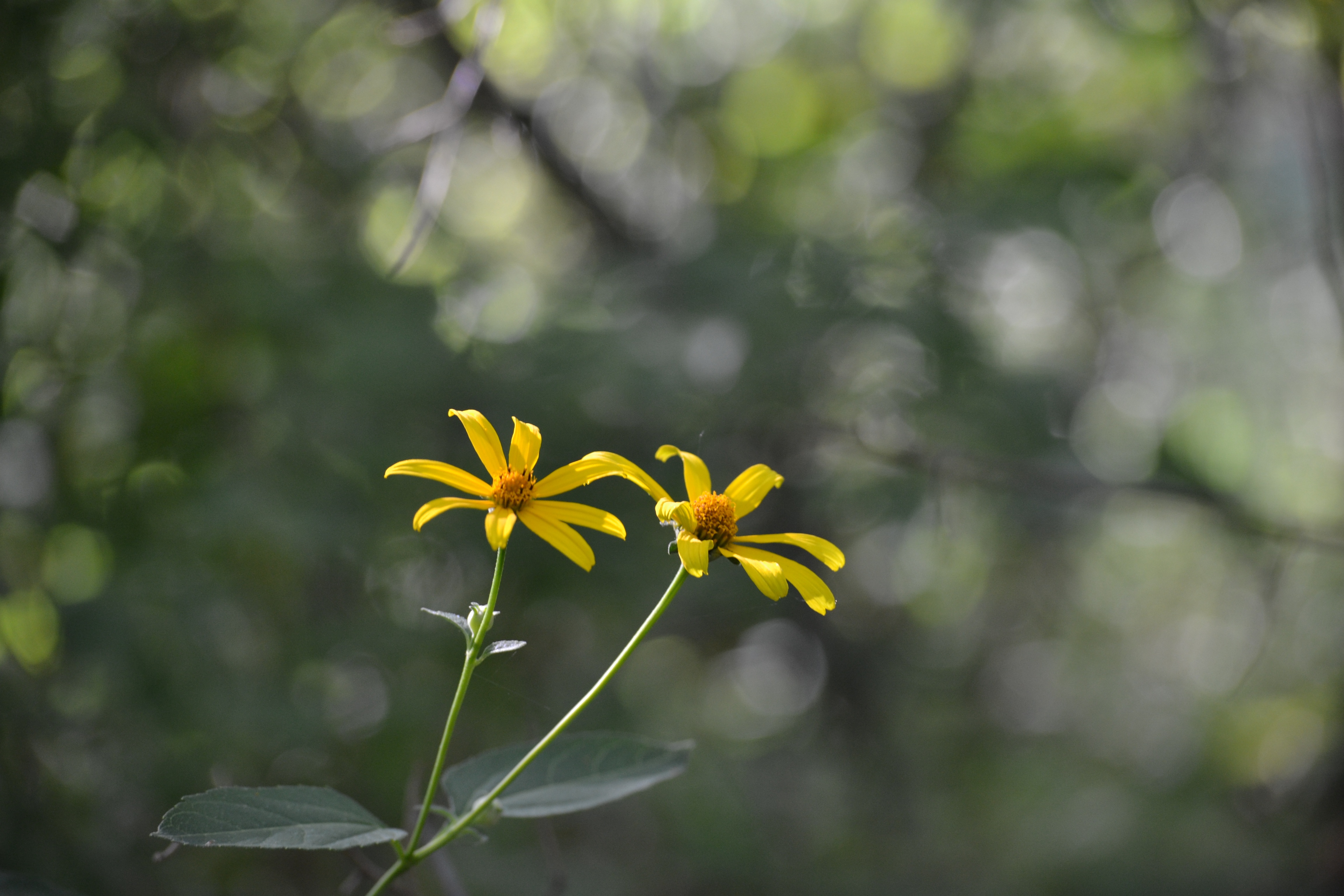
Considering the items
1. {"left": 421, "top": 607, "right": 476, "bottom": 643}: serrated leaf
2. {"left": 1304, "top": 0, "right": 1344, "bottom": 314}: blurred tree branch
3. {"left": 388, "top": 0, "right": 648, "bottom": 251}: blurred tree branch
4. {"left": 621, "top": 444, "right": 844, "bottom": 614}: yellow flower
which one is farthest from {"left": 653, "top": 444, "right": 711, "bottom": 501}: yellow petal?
{"left": 1304, "top": 0, "right": 1344, "bottom": 314}: blurred tree branch

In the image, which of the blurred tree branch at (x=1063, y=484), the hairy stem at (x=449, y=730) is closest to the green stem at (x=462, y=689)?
the hairy stem at (x=449, y=730)

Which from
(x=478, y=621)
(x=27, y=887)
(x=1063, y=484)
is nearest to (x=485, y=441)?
(x=478, y=621)

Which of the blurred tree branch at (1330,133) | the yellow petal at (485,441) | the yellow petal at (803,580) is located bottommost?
the yellow petal at (803,580)

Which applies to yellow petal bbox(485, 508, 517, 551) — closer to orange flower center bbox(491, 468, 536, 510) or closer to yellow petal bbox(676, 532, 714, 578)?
orange flower center bbox(491, 468, 536, 510)

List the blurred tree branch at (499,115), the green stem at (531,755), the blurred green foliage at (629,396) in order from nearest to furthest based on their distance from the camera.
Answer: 1. the green stem at (531,755)
2. the blurred tree branch at (499,115)
3. the blurred green foliage at (629,396)

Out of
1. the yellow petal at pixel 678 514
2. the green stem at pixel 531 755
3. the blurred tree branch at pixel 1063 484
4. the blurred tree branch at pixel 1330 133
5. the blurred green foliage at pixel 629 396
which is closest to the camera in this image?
the green stem at pixel 531 755

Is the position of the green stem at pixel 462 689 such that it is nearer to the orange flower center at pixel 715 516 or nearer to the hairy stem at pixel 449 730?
the hairy stem at pixel 449 730
